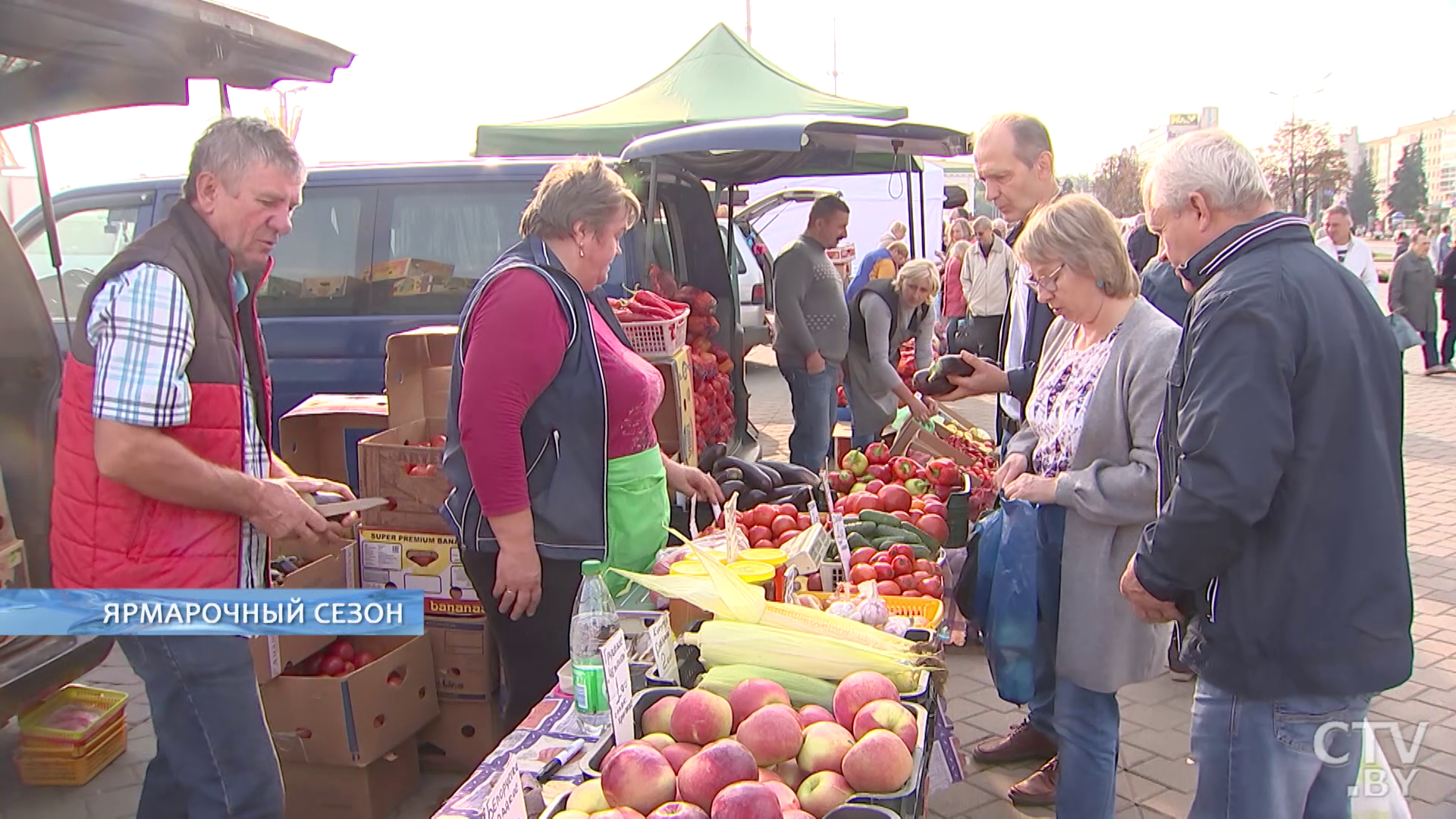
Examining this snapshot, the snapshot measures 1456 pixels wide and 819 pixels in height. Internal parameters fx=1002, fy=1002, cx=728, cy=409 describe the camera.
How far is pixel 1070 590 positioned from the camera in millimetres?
2547

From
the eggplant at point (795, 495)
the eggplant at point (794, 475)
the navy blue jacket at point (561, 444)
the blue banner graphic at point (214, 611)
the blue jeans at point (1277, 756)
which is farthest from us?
the eggplant at point (794, 475)

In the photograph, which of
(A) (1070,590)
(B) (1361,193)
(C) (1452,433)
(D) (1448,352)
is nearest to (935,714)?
(A) (1070,590)

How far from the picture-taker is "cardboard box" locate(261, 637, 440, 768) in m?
2.94

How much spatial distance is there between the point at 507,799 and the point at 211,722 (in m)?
0.89

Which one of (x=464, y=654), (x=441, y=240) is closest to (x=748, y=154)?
(x=441, y=240)

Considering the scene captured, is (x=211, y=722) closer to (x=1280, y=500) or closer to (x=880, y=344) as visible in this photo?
(x=1280, y=500)

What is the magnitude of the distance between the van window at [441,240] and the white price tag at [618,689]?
133 inches

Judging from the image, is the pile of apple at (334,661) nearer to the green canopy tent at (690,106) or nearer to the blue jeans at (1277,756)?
the blue jeans at (1277,756)

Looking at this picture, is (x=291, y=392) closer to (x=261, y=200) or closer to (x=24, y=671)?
(x=24, y=671)

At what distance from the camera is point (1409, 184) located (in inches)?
2547

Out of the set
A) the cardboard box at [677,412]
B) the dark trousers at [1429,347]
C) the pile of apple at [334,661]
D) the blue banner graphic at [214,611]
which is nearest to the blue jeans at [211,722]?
the blue banner graphic at [214,611]

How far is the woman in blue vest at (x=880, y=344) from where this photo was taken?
19.2 ft

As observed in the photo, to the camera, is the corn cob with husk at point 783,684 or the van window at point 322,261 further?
the van window at point 322,261

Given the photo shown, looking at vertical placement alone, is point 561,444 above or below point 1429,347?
above
